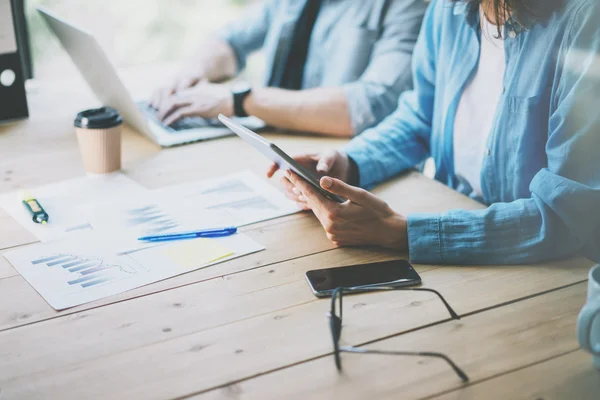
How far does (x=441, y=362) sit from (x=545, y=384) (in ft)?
0.40

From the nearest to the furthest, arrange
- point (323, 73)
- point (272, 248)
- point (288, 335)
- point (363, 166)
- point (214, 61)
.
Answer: point (288, 335)
point (272, 248)
point (363, 166)
point (323, 73)
point (214, 61)

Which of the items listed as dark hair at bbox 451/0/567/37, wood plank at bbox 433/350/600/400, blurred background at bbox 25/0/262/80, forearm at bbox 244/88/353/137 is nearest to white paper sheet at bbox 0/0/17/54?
forearm at bbox 244/88/353/137

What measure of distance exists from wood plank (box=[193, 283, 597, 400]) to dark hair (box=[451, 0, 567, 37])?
481 millimetres

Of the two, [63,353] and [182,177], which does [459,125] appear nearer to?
[182,177]

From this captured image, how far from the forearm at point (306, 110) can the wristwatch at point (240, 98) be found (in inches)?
0.4

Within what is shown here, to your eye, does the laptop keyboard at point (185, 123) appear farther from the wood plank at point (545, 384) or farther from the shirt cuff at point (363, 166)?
the wood plank at point (545, 384)

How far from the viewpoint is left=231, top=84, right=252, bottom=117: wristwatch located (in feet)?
5.73

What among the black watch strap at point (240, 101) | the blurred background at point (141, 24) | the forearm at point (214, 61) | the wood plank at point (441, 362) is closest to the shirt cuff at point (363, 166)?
the black watch strap at point (240, 101)

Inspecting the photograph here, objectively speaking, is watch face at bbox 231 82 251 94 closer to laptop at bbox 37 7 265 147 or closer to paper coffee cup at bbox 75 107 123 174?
laptop at bbox 37 7 265 147

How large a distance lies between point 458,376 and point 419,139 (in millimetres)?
794

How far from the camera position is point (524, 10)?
119 cm

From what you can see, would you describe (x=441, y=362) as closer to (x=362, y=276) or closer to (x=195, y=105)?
(x=362, y=276)

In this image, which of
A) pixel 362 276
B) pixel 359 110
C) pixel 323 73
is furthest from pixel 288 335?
pixel 323 73

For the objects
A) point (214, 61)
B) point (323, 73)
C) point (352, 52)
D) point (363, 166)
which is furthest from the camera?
point (214, 61)
